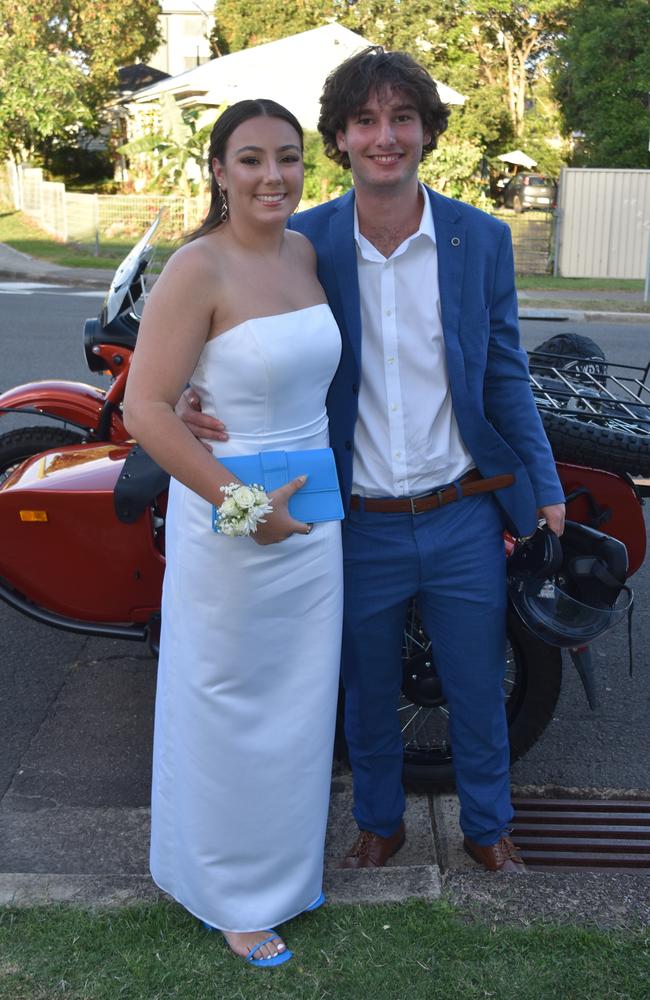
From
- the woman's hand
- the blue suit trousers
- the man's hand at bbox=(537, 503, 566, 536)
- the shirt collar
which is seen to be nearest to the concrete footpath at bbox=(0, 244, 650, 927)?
the blue suit trousers

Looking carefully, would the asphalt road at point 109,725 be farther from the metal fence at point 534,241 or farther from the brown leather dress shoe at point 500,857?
the metal fence at point 534,241

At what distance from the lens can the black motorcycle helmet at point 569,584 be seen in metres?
3.13

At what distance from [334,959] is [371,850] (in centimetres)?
54

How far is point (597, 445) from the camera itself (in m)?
3.70

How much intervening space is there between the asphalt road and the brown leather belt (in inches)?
47.8

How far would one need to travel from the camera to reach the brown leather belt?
9.52 ft

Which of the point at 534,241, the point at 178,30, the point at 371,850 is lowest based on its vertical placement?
the point at 371,850

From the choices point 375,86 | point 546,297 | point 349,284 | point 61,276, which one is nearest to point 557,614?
point 349,284

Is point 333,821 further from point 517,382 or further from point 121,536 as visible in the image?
point 517,382

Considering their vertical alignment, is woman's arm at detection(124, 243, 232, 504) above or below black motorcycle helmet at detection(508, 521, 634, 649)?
above

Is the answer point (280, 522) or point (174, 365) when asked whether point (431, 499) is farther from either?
point (174, 365)

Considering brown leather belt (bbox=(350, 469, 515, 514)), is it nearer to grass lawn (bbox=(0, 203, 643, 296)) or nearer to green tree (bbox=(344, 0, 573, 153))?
grass lawn (bbox=(0, 203, 643, 296))

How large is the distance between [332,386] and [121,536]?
1309 mm

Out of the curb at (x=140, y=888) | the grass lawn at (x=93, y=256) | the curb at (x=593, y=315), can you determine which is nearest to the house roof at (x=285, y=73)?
the grass lawn at (x=93, y=256)
